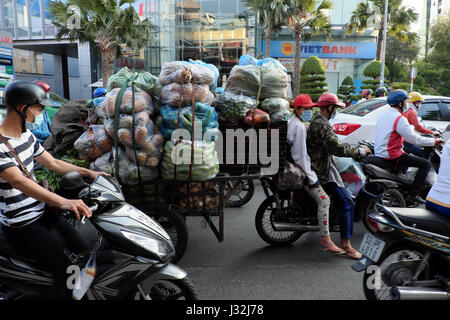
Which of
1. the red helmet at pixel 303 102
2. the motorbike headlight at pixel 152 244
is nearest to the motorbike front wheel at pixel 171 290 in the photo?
the motorbike headlight at pixel 152 244

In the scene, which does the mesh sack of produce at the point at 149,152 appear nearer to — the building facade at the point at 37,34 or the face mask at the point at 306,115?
the face mask at the point at 306,115

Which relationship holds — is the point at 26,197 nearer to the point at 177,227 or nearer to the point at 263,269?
the point at 177,227

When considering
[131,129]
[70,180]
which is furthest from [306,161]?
Result: [70,180]

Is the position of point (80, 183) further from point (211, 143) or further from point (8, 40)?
point (8, 40)

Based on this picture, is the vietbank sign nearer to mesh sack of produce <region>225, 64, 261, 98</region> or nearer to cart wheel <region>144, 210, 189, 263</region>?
mesh sack of produce <region>225, 64, 261, 98</region>

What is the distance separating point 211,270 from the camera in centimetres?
356

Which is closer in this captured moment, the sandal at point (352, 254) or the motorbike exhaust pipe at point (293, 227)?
the sandal at point (352, 254)

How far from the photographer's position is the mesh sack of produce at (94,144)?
3347 mm

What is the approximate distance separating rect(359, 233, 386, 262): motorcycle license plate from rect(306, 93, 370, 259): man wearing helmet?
1074 millimetres

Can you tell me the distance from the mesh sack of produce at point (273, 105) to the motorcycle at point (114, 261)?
1.86 metres

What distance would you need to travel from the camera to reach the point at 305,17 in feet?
77.5

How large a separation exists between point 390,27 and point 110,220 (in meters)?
28.3

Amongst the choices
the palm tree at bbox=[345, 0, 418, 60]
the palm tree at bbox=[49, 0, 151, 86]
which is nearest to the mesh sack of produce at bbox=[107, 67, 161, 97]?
the palm tree at bbox=[49, 0, 151, 86]
